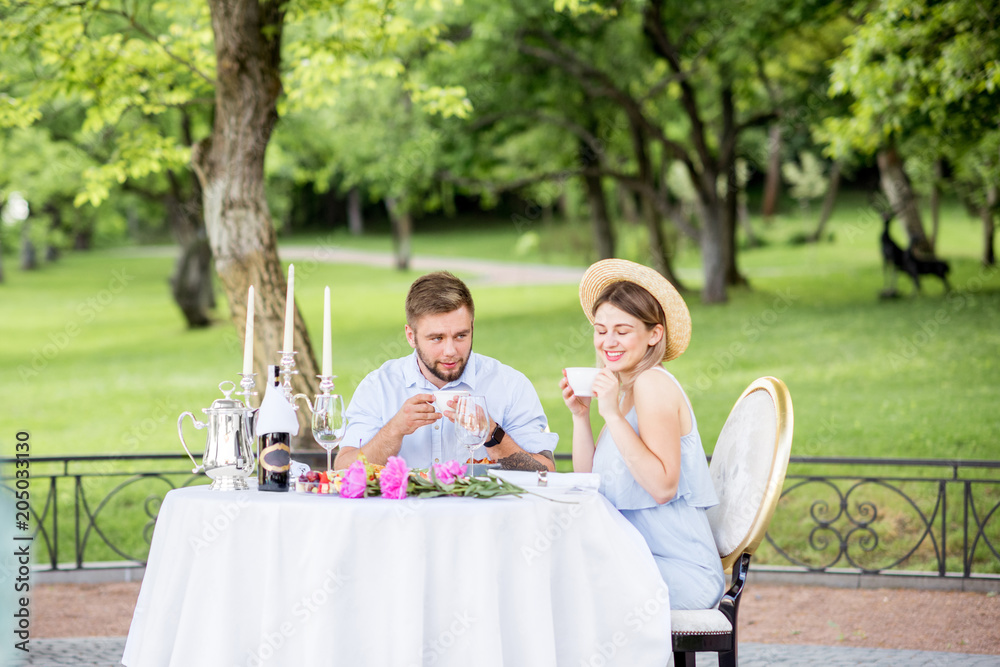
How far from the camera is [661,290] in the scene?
11.4ft

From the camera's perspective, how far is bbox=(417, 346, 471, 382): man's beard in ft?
13.0

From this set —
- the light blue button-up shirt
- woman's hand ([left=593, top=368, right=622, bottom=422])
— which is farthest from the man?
woman's hand ([left=593, top=368, right=622, bottom=422])

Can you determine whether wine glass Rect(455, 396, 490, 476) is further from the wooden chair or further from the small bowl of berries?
the wooden chair

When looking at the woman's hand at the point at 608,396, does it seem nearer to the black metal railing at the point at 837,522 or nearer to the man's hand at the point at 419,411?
the man's hand at the point at 419,411

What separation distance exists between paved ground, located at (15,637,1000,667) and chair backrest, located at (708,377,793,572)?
6.56ft

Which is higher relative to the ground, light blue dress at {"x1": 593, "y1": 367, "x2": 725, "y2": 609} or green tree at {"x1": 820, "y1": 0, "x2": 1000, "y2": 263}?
green tree at {"x1": 820, "y1": 0, "x2": 1000, "y2": 263}

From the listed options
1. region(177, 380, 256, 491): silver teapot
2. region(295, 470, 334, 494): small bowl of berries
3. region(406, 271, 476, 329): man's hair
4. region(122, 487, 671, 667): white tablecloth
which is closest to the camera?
region(122, 487, 671, 667): white tablecloth

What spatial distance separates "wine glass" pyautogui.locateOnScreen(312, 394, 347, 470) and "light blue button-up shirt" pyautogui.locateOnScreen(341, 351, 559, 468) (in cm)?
73

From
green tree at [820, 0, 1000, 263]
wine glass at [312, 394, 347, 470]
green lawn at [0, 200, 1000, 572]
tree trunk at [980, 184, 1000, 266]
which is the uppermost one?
green tree at [820, 0, 1000, 263]

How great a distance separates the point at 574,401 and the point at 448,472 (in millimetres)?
590

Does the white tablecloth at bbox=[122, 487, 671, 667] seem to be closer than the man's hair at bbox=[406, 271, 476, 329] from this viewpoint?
Yes

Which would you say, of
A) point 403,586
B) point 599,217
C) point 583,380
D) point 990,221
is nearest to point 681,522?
point 583,380

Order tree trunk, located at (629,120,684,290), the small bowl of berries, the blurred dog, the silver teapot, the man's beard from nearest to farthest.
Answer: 1. the small bowl of berries
2. the silver teapot
3. the man's beard
4. the blurred dog
5. tree trunk, located at (629,120,684,290)

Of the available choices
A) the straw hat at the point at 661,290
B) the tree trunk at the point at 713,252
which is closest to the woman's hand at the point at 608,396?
the straw hat at the point at 661,290
